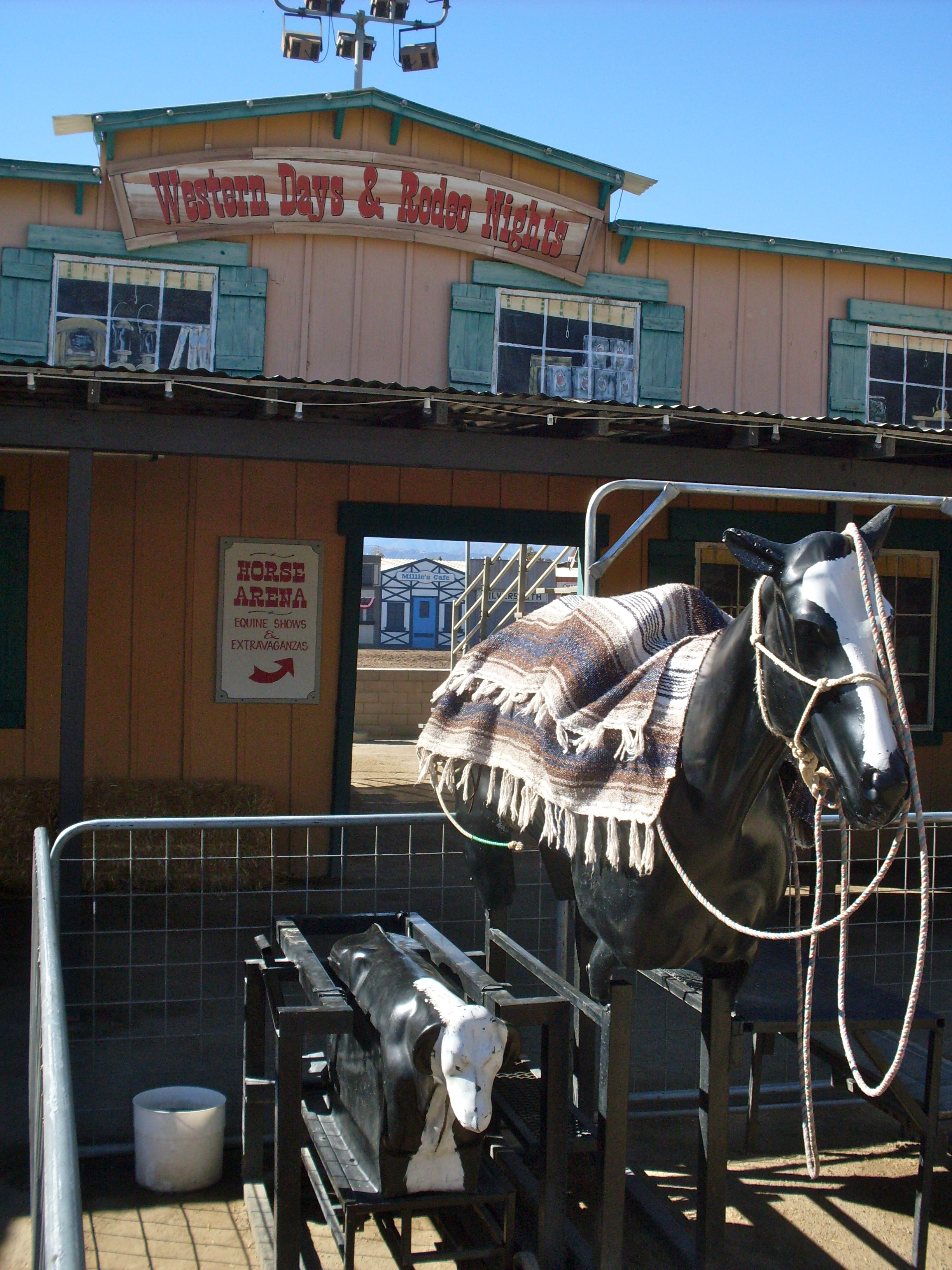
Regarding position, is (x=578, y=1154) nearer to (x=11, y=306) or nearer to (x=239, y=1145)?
(x=239, y=1145)

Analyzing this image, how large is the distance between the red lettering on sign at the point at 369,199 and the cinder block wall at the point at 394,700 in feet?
36.7

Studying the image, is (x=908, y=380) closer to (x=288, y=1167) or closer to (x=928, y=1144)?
(x=928, y=1144)

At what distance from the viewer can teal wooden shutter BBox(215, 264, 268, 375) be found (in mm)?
8484

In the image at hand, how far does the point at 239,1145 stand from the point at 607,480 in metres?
5.40

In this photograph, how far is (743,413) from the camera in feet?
21.1

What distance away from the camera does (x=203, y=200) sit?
8.42m

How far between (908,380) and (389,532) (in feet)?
16.2

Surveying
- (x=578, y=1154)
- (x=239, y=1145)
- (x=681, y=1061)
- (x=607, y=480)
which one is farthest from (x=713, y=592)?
(x=239, y=1145)

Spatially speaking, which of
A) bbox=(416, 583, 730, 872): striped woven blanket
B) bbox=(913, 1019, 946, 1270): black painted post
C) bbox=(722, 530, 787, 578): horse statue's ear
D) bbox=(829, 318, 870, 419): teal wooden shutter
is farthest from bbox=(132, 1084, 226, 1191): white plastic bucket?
bbox=(829, 318, 870, 419): teal wooden shutter

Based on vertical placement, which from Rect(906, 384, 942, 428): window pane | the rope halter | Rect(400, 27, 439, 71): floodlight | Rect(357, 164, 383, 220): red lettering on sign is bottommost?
the rope halter

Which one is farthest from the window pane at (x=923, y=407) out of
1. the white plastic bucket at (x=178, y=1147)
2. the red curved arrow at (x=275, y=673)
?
the white plastic bucket at (x=178, y=1147)

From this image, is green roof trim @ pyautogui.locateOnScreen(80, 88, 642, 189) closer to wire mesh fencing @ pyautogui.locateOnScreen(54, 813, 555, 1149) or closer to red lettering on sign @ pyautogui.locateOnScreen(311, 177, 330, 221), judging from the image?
red lettering on sign @ pyautogui.locateOnScreen(311, 177, 330, 221)

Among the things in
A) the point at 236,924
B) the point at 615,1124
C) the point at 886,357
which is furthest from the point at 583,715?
the point at 886,357

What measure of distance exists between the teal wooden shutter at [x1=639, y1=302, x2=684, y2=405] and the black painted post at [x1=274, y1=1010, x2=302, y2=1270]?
726 centimetres
